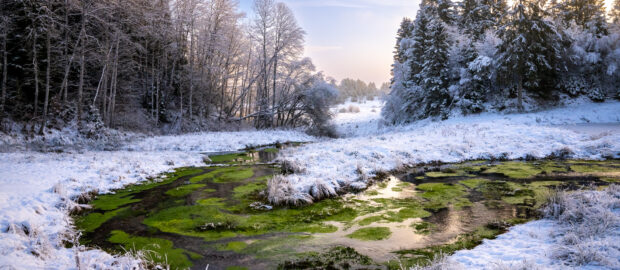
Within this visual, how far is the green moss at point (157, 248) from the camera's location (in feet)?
14.3

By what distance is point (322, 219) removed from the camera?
6.27 m

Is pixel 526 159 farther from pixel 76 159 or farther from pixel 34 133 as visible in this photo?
pixel 34 133

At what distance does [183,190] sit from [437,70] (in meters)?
24.7

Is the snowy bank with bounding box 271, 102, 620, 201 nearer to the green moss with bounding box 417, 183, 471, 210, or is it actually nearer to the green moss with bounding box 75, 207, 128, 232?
the green moss with bounding box 417, 183, 471, 210

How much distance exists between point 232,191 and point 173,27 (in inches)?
794

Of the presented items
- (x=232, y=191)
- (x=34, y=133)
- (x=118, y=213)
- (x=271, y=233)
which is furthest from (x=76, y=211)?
(x=34, y=133)

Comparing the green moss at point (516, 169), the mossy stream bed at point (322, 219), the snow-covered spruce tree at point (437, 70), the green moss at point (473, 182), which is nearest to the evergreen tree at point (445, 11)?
the snow-covered spruce tree at point (437, 70)

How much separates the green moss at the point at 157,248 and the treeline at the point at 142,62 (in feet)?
46.0

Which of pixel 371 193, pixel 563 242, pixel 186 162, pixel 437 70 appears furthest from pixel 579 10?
pixel 186 162

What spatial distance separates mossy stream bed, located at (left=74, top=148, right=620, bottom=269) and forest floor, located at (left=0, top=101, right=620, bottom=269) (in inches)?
20.9

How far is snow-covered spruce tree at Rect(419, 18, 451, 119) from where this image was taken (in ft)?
87.4

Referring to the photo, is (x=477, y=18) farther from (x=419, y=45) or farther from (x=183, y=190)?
(x=183, y=190)

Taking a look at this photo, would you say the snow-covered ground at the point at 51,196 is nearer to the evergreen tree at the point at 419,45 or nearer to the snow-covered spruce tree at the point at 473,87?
the snow-covered spruce tree at the point at 473,87

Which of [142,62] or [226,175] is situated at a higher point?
[142,62]
